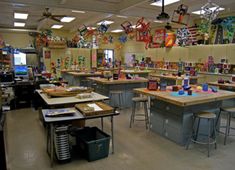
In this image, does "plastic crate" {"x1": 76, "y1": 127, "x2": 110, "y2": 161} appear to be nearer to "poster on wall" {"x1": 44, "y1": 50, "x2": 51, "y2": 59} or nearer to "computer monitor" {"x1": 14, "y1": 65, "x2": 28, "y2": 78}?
"computer monitor" {"x1": 14, "y1": 65, "x2": 28, "y2": 78}

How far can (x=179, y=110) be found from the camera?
11.6 ft

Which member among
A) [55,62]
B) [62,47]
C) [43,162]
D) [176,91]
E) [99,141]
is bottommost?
[43,162]

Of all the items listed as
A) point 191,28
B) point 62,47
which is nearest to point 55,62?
point 62,47

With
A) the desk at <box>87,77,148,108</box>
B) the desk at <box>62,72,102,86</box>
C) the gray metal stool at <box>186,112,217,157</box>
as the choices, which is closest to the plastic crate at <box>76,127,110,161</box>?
the gray metal stool at <box>186,112,217,157</box>

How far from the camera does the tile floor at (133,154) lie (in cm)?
295

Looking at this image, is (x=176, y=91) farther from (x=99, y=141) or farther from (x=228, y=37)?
(x=228, y=37)

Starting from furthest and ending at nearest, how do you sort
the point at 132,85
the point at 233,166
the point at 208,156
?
1. the point at 132,85
2. the point at 208,156
3. the point at 233,166

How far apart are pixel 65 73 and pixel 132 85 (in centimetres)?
468

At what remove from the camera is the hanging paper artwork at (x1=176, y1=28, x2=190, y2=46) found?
28.2 feet

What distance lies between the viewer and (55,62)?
33.6 ft

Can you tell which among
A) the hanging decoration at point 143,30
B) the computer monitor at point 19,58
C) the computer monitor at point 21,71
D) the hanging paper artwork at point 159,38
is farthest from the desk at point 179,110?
the computer monitor at point 19,58

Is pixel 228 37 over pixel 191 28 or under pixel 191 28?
under

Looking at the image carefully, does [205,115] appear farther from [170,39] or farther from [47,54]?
[47,54]

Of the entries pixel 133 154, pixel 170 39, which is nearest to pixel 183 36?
pixel 170 39
